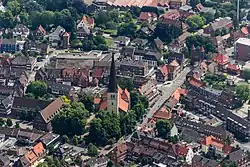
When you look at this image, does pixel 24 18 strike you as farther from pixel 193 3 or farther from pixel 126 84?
pixel 126 84

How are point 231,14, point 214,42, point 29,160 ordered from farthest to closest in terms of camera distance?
point 231,14, point 214,42, point 29,160

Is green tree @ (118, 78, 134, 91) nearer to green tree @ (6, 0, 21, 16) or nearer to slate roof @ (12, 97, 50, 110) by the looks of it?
slate roof @ (12, 97, 50, 110)

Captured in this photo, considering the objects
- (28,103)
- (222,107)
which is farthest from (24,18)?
(222,107)

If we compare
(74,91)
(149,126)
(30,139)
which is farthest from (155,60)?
(30,139)

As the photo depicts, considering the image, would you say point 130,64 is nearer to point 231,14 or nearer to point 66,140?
point 66,140

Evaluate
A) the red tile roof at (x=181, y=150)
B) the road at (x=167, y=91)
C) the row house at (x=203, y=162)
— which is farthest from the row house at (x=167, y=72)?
the row house at (x=203, y=162)

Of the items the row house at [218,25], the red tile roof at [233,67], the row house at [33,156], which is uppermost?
the row house at [218,25]

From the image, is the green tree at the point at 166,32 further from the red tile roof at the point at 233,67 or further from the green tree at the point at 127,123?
the green tree at the point at 127,123
